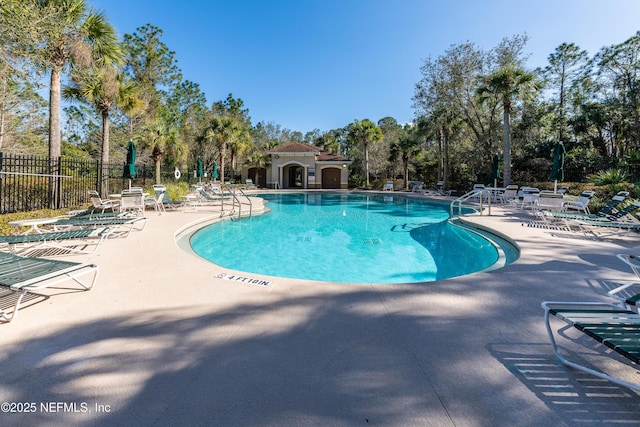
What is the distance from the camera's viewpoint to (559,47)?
27062 millimetres

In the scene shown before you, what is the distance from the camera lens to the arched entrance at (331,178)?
120 ft

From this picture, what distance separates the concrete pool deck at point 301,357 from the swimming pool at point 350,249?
2.22 meters

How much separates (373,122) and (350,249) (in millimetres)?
26606

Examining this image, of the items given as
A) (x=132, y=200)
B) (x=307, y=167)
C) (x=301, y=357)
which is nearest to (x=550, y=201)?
(x=301, y=357)

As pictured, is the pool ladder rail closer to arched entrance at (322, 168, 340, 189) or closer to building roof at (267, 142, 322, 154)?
building roof at (267, 142, 322, 154)

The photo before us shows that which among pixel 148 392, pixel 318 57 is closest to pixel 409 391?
pixel 148 392

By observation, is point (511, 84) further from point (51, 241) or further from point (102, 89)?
point (51, 241)

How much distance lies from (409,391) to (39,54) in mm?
11603

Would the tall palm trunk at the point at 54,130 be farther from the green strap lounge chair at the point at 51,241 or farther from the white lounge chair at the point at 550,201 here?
the white lounge chair at the point at 550,201

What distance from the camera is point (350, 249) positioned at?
799cm

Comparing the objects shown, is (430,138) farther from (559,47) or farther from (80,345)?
(80,345)

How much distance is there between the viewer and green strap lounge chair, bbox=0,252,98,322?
2.82 metres

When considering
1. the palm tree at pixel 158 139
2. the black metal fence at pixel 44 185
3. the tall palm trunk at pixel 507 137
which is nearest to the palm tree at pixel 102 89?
the black metal fence at pixel 44 185

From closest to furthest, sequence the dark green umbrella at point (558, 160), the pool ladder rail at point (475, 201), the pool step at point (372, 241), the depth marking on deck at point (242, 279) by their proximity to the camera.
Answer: the depth marking on deck at point (242, 279), the pool step at point (372, 241), the dark green umbrella at point (558, 160), the pool ladder rail at point (475, 201)
